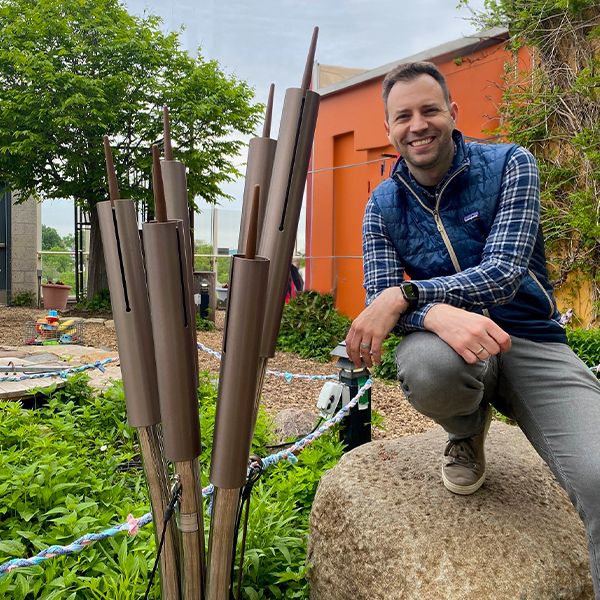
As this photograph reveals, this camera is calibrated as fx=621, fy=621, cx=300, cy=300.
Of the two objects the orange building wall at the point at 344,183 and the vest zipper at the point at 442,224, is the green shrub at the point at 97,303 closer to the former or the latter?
the orange building wall at the point at 344,183

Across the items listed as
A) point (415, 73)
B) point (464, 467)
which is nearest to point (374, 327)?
point (464, 467)

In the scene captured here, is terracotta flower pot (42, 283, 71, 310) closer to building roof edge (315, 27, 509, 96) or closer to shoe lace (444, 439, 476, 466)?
building roof edge (315, 27, 509, 96)

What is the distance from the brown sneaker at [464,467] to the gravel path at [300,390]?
2263mm

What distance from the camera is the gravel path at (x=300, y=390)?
16.4 ft

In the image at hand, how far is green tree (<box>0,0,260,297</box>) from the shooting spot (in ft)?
39.2

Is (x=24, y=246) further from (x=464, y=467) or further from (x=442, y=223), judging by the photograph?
(x=464, y=467)

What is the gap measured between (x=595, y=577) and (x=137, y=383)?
4.15ft

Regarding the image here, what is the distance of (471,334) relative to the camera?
170 cm

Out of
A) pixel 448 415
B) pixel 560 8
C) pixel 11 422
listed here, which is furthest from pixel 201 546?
pixel 560 8

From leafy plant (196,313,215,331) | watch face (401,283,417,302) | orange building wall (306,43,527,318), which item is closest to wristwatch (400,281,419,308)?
watch face (401,283,417,302)

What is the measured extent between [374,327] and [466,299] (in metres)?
0.31

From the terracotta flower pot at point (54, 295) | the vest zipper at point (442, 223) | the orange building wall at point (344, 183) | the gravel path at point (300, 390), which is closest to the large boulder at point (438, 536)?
the vest zipper at point (442, 223)

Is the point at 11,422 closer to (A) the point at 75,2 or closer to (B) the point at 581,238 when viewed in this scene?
(B) the point at 581,238

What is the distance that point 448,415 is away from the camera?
1866mm
